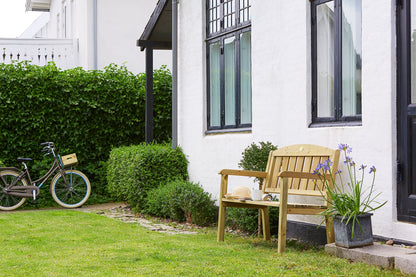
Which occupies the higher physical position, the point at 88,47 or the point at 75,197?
the point at 88,47

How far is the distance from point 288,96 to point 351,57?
41.1 inches

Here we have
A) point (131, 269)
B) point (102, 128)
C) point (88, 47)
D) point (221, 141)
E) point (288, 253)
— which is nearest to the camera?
A: point (131, 269)

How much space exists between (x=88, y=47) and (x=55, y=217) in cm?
676

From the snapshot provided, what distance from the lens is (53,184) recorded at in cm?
1066

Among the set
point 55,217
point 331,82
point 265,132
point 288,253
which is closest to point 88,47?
point 55,217

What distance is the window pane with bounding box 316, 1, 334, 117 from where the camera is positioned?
6441 millimetres

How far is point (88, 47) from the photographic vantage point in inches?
583

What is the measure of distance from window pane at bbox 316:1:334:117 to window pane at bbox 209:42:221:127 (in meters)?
2.55

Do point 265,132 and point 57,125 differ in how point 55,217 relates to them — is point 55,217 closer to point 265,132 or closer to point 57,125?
point 57,125

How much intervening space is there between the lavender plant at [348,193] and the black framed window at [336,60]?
0.53 meters

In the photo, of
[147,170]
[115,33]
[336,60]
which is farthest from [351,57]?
[115,33]

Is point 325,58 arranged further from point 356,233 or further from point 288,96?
point 356,233

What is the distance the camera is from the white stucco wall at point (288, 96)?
5.46 meters

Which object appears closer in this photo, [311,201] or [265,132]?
[311,201]
